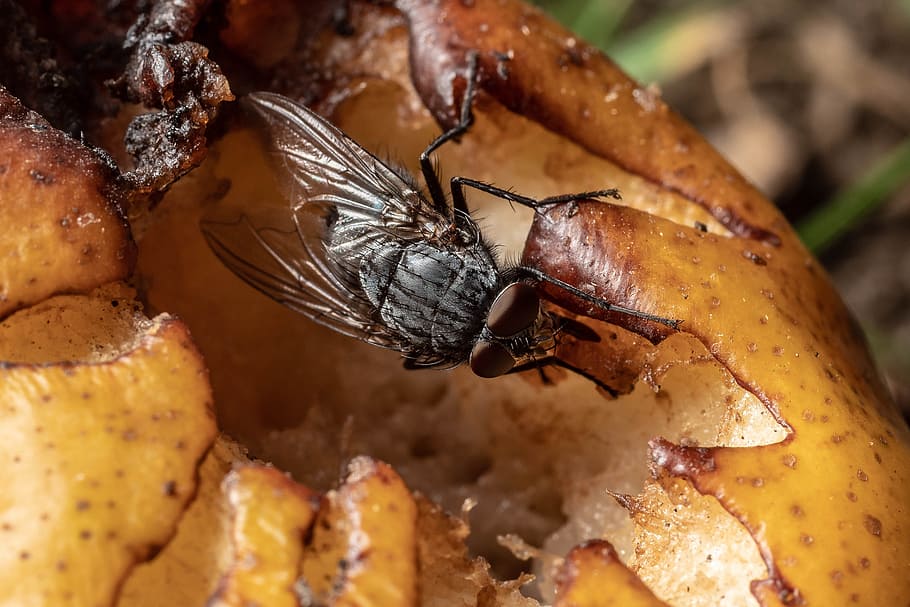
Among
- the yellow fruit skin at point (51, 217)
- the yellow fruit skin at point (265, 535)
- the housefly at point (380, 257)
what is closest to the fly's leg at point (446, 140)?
the housefly at point (380, 257)

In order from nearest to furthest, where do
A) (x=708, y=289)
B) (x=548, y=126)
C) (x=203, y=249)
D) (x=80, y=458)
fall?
(x=80, y=458) → (x=708, y=289) → (x=548, y=126) → (x=203, y=249)

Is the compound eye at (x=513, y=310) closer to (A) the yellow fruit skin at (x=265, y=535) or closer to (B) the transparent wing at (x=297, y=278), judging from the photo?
(B) the transparent wing at (x=297, y=278)

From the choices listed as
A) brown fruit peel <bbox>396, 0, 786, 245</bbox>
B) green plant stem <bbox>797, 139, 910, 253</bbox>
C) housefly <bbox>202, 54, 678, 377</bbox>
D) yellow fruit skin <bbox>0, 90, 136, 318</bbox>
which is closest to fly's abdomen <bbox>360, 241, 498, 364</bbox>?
housefly <bbox>202, 54, 678, 377</bbox>

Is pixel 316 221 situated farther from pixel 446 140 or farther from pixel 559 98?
pixel 559 98

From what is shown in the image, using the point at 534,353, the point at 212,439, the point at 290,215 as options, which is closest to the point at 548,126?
the point at 534,353

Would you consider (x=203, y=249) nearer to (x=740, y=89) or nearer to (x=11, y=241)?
(x=11, y=241)

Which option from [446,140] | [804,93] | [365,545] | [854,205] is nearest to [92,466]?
[365,545]

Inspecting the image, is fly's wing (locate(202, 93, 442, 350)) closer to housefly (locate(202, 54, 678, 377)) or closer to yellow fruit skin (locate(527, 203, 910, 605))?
housefly (locate(202, 54, 678, 377))
